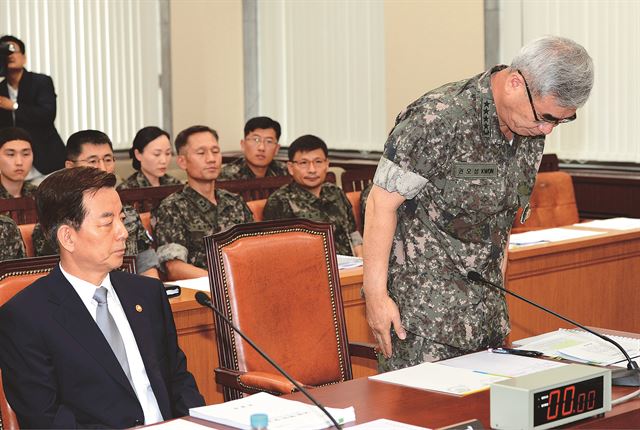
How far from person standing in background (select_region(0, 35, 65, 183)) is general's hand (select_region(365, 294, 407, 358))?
14.8 ft

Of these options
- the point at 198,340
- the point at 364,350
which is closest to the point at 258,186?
the point at 198,340

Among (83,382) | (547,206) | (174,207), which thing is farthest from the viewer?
(547,206)

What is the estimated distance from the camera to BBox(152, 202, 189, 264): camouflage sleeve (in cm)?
436

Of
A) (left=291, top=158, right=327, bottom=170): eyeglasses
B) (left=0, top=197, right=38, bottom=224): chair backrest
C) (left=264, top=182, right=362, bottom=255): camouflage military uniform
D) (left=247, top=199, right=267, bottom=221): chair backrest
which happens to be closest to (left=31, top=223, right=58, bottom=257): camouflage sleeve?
(left=0, top=197, right=38, bottom=224): chair backrest

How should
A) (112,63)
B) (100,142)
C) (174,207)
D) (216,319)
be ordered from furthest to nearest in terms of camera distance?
(112,63) → (100,142) → (174,207) → (216,319)

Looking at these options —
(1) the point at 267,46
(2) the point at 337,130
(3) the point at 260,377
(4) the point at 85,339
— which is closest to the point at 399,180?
(3) the point at 260,377

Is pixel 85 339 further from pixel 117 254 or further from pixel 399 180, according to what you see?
pixel 399 180

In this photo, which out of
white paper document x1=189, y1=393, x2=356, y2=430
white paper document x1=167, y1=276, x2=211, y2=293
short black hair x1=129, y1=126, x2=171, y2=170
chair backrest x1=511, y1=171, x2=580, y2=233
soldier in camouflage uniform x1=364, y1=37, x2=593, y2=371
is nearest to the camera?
white paper document x1=189, y1=393, x2=356, y2=430

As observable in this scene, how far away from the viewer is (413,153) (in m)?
2.41

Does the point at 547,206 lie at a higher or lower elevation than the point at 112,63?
lower

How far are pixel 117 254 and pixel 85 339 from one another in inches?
8.1

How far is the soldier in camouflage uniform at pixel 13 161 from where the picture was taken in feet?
17.3

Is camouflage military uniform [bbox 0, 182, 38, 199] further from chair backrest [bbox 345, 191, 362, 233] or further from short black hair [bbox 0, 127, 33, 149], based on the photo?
chair backrest [bbox 345, 191, 362, 233]

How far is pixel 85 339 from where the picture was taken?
88.4 inches
